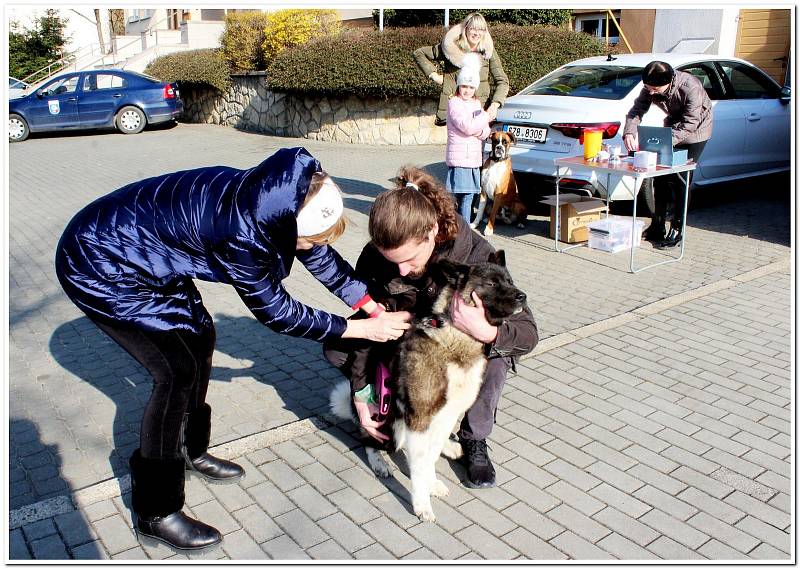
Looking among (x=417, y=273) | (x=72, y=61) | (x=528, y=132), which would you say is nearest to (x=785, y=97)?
(x=528, y=132)

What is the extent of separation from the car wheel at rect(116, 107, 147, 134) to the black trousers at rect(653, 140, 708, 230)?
15814mm

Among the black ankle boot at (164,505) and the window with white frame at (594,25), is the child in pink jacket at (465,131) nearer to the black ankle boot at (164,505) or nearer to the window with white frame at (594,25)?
the black ankle boot at (164,505)

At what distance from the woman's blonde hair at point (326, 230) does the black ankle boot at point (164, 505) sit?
3.79 feet

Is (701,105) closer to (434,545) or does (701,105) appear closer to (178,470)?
(434,545)

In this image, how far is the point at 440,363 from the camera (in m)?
3.12

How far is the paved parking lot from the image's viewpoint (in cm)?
311

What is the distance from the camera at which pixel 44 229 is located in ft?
30.0

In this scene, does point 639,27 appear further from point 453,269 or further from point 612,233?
point 453,269

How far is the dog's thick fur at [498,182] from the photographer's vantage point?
26.5 ft

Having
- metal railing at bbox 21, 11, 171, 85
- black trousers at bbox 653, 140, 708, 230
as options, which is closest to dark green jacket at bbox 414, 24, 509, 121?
black trousers at bbox 653, 140, 708, 230

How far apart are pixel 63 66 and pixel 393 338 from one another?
3527 cm

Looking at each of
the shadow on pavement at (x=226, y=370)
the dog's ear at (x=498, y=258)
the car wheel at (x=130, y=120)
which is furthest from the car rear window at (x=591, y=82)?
the car wheel at (x=130, y=120)

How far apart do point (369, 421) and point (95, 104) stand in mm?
18220

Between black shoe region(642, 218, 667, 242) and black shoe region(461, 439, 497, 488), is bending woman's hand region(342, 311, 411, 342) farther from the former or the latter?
black shoe region(642, 218, 667, 242)
